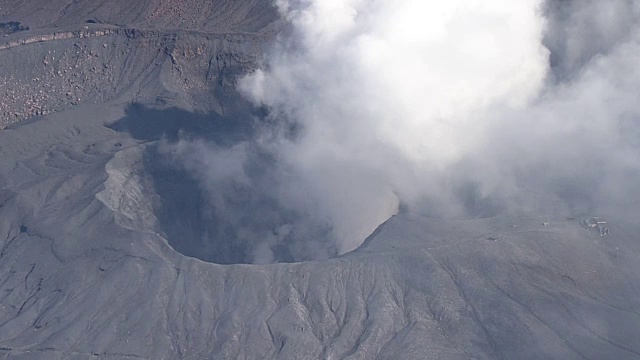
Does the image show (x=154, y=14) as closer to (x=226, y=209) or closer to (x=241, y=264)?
(x=226, y=209)

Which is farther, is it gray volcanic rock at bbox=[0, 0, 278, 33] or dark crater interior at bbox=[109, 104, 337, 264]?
gray volcanic rock at bbox=[0, 0, 278, 33]

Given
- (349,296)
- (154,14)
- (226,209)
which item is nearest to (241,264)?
(349,296)

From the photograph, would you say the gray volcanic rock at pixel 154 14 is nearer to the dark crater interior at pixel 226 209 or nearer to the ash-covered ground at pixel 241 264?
the ash-covered ground at pixel 241 264

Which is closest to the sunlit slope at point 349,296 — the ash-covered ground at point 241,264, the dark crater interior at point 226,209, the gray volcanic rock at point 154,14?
the ash-covered ground at point 241,264

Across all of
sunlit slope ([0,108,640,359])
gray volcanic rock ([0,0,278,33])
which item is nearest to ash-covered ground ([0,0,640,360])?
sunlit slope ([0,108,640,359])

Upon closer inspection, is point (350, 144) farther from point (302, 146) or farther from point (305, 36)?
point (305, 36)

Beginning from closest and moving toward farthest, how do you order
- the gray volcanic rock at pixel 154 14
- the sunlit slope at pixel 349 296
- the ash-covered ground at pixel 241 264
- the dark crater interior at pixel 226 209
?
the sunlit slope at pixel 349 296
the ash-covered ground at pixel 241 264
the dark crater interior at pixel 226 209
the gray volcanic rock at pixel 154 14

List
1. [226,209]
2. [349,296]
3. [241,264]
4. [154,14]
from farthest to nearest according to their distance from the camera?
1. [154,14]
2. [226,209]
3. [241,264]
4. [349,296]

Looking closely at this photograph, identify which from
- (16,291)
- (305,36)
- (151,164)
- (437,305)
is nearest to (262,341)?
(437,305)

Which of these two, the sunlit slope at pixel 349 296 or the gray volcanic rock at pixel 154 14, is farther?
the gray volcanic rock at pixel 154 14

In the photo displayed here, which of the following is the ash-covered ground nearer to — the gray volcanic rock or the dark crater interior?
the dark crater interior
